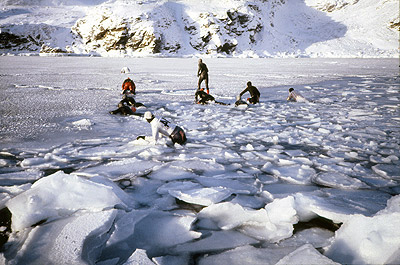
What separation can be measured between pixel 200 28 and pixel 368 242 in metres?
88.2

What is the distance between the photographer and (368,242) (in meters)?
1.29

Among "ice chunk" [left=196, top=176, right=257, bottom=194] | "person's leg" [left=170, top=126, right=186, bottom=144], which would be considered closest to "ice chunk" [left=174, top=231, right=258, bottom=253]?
"ice chunk" [left=196, top=176, right=257, bottom=194]

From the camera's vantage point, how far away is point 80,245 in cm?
136

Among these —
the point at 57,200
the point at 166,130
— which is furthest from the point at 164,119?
the point at 57,200

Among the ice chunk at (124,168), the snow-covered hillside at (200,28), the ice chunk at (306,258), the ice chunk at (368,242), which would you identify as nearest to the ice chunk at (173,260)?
the ice chunk at (306,258)

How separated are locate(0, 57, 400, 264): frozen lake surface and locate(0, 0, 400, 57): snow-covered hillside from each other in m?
66.0

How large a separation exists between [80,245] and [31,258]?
25 cm

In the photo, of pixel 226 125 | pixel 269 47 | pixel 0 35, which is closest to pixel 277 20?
pixel 269 47

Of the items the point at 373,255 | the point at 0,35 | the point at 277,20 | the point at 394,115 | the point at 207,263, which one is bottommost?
the point at 207,263

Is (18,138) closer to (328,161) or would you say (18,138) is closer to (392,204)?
(328,161)

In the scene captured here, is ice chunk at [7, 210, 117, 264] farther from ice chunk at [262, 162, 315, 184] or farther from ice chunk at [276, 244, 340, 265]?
ice chunk at [262, 162, 315, 184]

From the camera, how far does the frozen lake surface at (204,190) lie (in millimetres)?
1407

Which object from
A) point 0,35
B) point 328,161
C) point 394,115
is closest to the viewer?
point 328,161

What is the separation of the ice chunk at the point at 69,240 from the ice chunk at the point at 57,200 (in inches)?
3.0
